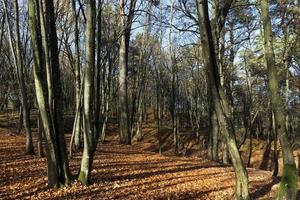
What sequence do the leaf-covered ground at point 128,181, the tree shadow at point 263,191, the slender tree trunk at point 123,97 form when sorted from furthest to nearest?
the slender tree trunk at point 123,97
the tree shadow at point 263,191
the leaf-covered ground at point 128,181

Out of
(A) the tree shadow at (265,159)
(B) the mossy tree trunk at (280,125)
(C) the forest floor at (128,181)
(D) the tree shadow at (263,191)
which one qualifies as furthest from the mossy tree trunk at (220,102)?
(A) the tree shadow at (265,159)

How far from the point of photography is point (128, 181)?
10.2 m

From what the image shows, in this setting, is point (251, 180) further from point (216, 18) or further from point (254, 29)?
point (254, 29)

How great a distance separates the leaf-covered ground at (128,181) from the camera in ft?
28.7

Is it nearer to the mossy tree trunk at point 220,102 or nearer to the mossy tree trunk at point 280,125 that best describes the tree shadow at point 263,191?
the mossy tree trunk at point 220,102

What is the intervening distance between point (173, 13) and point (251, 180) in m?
11.6

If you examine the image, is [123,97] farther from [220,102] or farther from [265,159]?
[265,159]

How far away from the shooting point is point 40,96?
8.75m

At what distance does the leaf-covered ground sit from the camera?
28.7ft

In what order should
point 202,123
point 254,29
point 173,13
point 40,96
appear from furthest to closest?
point 202,123 → point 173,13 → point 254,29 → point 40,96

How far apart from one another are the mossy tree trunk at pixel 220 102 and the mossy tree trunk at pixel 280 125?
883mm

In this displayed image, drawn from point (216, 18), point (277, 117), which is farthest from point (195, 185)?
point (216, 18)

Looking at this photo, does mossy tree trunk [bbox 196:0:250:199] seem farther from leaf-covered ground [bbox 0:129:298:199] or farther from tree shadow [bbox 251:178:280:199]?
tree shadow [bbox 251:178:280:199]

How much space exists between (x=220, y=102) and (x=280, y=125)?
4.57ft
